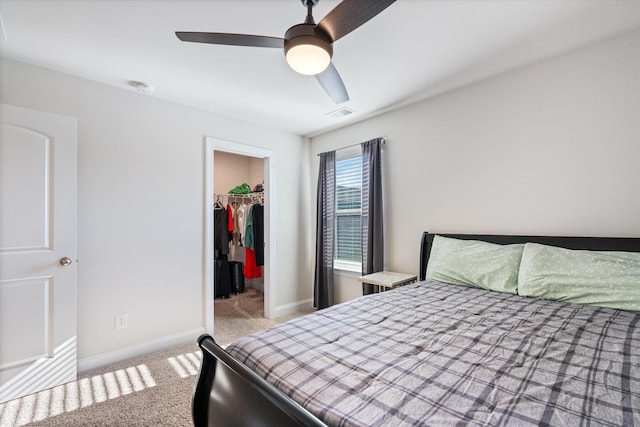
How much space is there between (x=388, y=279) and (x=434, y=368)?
70.3 inches

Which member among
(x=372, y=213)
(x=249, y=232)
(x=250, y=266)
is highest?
(x=372, y=213)

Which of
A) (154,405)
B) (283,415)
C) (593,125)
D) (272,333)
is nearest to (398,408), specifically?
(283,415)

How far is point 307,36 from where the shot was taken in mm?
1347

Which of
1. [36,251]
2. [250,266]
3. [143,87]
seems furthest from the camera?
[250,266]

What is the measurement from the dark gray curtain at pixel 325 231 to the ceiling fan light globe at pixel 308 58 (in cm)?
220

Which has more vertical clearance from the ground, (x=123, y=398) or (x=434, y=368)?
(x=434, y=368)

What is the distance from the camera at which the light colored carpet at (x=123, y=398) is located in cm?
175

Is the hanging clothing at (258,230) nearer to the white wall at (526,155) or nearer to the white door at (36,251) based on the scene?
the white wall at (526,155)

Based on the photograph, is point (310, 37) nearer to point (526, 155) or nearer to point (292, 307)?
point (526, 155)

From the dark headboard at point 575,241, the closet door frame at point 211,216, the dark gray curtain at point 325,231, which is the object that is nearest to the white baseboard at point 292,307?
the closet door frame at point 211,216

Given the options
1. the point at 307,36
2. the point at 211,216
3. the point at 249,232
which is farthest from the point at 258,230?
the point at 307,36

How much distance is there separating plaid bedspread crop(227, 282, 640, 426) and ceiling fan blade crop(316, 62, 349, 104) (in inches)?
53.6

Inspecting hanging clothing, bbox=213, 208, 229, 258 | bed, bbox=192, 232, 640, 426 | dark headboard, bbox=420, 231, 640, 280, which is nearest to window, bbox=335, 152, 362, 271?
dark headboard, bbox=420, 231, 640, 280

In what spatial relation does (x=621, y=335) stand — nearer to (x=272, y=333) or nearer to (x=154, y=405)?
(x=272, y=333)
